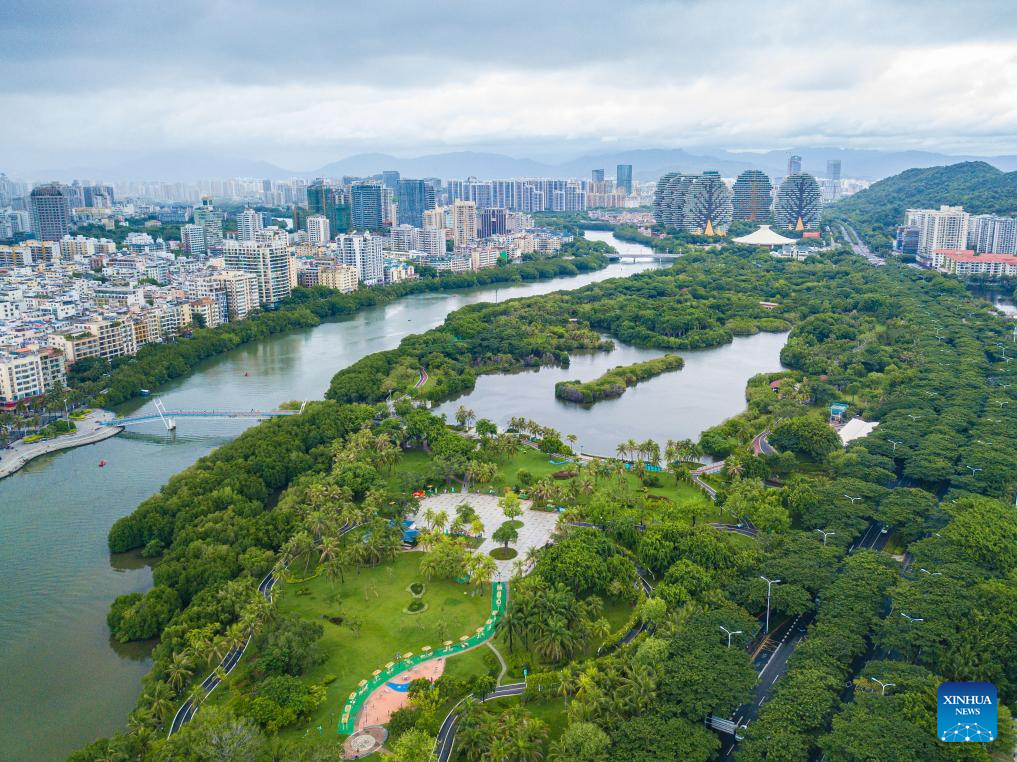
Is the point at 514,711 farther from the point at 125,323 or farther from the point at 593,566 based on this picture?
the point at 125,323

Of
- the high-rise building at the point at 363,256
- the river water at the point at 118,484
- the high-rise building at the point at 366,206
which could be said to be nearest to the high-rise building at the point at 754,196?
the high-rise building at the point at 366,206

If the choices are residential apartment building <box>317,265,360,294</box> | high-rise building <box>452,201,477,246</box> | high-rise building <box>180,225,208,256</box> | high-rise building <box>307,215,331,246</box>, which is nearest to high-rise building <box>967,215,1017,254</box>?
high-rise building <box>452,201,477,246</box>

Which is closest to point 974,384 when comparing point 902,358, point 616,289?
point 902,358

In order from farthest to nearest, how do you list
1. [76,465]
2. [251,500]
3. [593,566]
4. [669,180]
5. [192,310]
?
1. [669,180]
2. [192,310]
3. [76,465]
4. [251,500]
5. [593,566]

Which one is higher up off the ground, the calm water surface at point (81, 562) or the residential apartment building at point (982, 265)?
the residential apartment building at point (982, 265)

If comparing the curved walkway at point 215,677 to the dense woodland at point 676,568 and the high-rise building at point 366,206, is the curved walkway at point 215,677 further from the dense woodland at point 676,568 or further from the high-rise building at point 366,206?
the high-rise building at point 366,206

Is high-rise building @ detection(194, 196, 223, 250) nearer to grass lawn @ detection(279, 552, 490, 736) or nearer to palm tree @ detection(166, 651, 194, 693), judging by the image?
grass lawn @ detection(279, 552, 490, 736)
